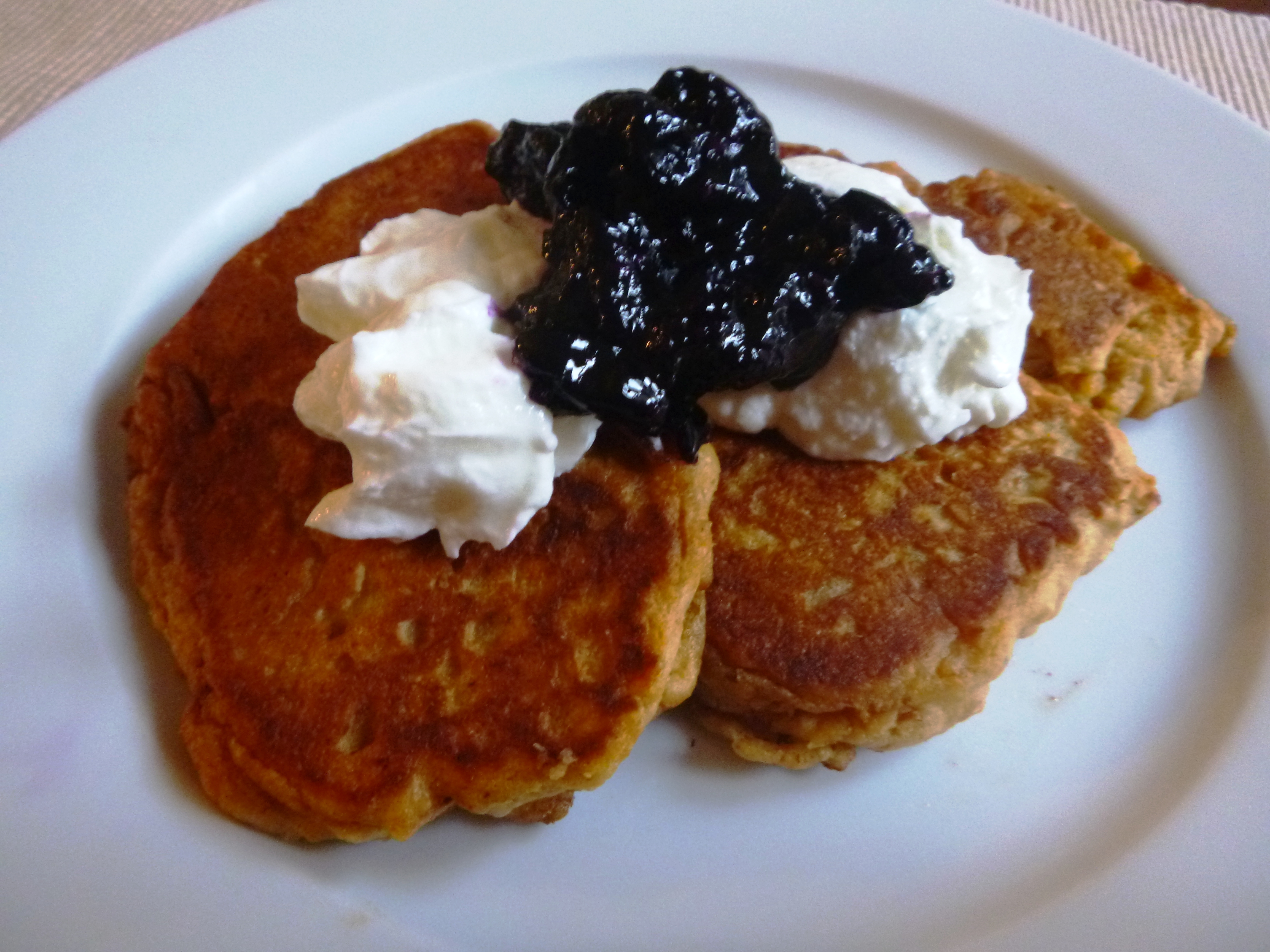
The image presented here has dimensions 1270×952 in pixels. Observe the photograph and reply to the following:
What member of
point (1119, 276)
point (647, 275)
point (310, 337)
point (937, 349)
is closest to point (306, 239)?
point (310, 337)

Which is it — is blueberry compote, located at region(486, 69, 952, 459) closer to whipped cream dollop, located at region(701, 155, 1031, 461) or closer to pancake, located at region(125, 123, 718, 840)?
whipped cream dollop, located at region(701, 155, 1031, 461)

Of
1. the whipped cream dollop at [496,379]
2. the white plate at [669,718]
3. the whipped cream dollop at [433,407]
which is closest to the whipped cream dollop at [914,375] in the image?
the whipped cream dollop at [496,379]

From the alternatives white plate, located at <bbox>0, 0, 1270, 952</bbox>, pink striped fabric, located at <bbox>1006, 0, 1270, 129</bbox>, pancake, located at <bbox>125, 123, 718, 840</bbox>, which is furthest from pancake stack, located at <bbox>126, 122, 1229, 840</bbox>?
pink striped fabric, located at <bbox>1006, 0, 1270, 129</bbox>

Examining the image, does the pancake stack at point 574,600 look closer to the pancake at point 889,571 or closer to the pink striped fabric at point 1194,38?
the pancake at point 889,571

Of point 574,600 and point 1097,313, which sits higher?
point 1097,313

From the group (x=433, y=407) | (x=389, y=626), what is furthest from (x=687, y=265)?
(x=389, y=626)

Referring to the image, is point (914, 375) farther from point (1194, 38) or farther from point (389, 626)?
point (1194, 38)

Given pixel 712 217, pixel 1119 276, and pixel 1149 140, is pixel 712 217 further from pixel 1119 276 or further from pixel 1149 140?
pixel 1149 140
